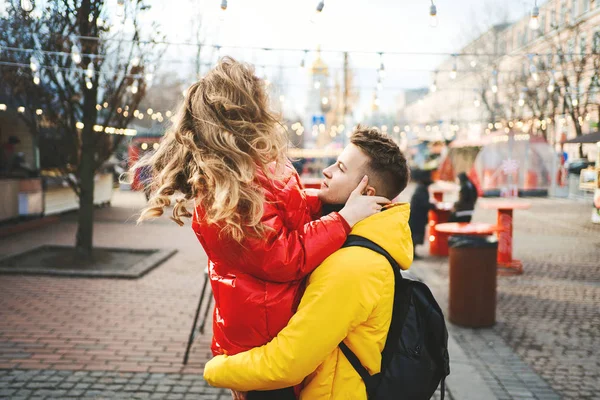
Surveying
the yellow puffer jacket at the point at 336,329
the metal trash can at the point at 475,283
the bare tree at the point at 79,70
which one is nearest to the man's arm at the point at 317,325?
the yellow puffer jacket at the point at 336,329

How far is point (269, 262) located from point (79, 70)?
26.1ft

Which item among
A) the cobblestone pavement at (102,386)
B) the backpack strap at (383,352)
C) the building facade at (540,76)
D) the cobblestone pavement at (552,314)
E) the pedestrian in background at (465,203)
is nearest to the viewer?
the backpack strap at (383,352)

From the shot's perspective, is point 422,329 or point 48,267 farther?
point 48,267

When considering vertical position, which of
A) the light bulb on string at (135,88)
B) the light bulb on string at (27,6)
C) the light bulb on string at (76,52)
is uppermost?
the light bulb on string at (27,6)

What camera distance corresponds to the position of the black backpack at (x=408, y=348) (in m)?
1.77

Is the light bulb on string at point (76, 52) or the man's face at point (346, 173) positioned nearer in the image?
the man's face at point (346, 173)

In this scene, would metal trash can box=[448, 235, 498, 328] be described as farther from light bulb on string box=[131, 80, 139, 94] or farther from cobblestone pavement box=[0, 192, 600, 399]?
light bulb on string box=[131, 80, 139, 94]

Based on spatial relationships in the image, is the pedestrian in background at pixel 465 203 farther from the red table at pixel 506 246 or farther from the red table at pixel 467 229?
the red table at pixel 467 229

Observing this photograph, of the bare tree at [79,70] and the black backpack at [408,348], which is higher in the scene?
the bare tree at [79,70]

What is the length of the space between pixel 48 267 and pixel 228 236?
812 centimetres

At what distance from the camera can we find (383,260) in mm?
1708

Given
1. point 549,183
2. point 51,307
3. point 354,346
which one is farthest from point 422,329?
point 549,183

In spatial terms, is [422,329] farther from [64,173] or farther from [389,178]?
[64,173]

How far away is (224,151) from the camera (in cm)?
167
